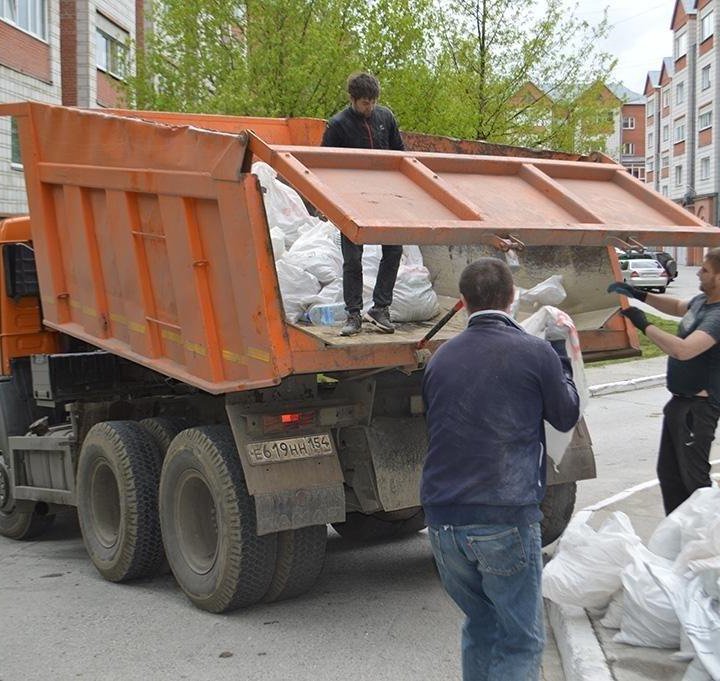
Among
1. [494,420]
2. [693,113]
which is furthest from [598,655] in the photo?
[693,113]

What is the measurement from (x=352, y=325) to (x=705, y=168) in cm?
5940

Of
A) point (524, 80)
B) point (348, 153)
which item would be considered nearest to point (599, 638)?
point (348, 153)

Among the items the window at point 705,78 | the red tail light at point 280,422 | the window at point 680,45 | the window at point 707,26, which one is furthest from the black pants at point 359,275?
the window at point 680,45

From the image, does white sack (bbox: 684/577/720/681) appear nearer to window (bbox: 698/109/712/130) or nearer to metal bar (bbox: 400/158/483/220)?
metal bar (bbox: 400/158/483/220)

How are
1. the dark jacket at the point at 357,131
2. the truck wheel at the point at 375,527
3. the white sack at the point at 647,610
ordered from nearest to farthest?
the white sack at the point at 647,610 → the dark jacket at the point at 357,131 → the truck wheel at the point at 375,527

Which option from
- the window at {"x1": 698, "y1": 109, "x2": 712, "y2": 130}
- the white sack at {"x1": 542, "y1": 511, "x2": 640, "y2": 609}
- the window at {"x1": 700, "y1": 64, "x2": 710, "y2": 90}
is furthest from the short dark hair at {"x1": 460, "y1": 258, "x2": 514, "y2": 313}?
the window at {"x1": 700, "y1": 64, "x2": 710, "y2": 90}

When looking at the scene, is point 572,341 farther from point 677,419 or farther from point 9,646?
point 9,646

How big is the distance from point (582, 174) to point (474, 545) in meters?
3.62

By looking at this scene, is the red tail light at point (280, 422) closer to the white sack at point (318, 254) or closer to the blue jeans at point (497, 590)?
the white sack at point (318, 254)

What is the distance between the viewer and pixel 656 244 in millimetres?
5961

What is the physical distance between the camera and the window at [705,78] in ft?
200

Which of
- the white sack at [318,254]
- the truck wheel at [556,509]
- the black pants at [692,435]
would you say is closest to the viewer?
the black pants at [692,435]

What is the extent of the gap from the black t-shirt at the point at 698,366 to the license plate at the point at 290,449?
5.90 feet

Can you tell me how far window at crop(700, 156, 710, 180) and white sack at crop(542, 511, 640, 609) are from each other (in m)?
59.0
